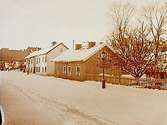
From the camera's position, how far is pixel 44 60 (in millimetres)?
1824

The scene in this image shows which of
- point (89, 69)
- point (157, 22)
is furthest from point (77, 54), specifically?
point (157, 22)

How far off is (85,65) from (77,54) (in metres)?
0.13

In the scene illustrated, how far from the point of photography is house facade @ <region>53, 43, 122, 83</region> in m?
1.69

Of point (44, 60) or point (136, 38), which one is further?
point (44, 60)

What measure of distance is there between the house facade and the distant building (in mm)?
190

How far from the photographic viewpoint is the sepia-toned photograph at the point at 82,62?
61.7 inches

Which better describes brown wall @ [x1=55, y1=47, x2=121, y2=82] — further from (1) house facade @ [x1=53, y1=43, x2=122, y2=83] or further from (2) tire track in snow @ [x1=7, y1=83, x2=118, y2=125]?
(2) tire track in snow @ [x1=7, y1=83, x2=118, y2=125]

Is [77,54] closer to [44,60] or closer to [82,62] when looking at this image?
[82,62]

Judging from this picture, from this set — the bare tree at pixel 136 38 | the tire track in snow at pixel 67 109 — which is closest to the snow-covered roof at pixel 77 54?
the bare tree at pixel 136 38

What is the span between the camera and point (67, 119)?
1.58 metres

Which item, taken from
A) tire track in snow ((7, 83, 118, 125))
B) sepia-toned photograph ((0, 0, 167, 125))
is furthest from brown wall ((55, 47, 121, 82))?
tire track in snow ((7, 83, 118, 125))

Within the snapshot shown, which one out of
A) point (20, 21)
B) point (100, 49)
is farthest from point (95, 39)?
point (20, 21)

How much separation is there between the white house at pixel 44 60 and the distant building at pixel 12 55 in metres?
0.04

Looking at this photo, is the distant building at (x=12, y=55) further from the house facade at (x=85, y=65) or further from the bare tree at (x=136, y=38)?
the bare tree at (x=136, y=38)
